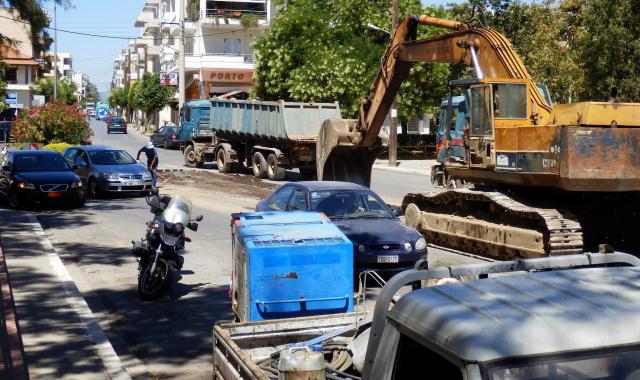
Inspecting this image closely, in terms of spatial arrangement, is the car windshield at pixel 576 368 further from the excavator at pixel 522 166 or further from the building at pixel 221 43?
the building at pixel 221 43

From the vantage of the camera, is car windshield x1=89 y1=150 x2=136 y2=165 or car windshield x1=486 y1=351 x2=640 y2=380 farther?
car windshield x1=89 y1=150 x2=136 y2=165

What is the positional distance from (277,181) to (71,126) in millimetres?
11602

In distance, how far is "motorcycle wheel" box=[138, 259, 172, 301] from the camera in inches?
436

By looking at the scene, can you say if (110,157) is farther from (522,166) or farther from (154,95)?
(154,95)

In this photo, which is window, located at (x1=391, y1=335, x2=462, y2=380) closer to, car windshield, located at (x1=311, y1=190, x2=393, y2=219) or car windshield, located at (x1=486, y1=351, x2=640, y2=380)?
car windshield, located at (x1=486, y1=351, x2=640, y2=380)

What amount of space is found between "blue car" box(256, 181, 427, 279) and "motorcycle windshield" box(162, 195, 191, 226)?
190 centimetres

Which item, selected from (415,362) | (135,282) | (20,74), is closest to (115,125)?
(20,74)

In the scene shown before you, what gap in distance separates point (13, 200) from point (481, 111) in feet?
41.6

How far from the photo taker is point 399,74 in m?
18.1

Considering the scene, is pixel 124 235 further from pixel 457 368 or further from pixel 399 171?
pixel 399 171

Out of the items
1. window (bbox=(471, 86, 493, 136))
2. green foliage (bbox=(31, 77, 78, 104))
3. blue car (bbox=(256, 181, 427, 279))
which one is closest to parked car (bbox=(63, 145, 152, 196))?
blue car (bbox=(256, 181, 427, 279))

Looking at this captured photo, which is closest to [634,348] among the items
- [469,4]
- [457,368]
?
[457,368]

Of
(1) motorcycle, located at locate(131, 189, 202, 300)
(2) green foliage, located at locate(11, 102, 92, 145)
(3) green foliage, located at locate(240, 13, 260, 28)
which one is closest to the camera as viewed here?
(1) motorcycle, located at locate(131, 189, 202, 300)

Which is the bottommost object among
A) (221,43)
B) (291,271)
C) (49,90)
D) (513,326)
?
(291,271)
